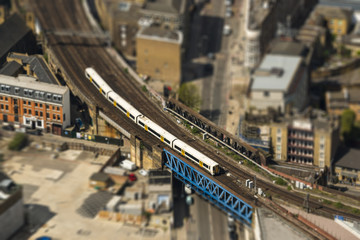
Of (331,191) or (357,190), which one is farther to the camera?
(357,190)

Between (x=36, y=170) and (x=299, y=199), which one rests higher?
(x=36, y=170)

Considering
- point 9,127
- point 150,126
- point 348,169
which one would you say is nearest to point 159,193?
point 9,127

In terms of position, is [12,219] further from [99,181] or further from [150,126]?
[150,126]

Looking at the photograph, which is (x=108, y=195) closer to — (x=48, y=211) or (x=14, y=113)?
(x=48, y=211)

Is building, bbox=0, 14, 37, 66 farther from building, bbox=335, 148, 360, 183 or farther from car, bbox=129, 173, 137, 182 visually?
building, bbox=335, 148, 360, 183

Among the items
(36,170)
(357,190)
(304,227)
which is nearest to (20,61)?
(36,170)

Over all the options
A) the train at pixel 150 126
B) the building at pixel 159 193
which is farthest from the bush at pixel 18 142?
the train at pixel 150 126

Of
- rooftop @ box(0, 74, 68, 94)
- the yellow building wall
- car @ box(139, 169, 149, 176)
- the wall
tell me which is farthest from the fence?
the yellow building wall
